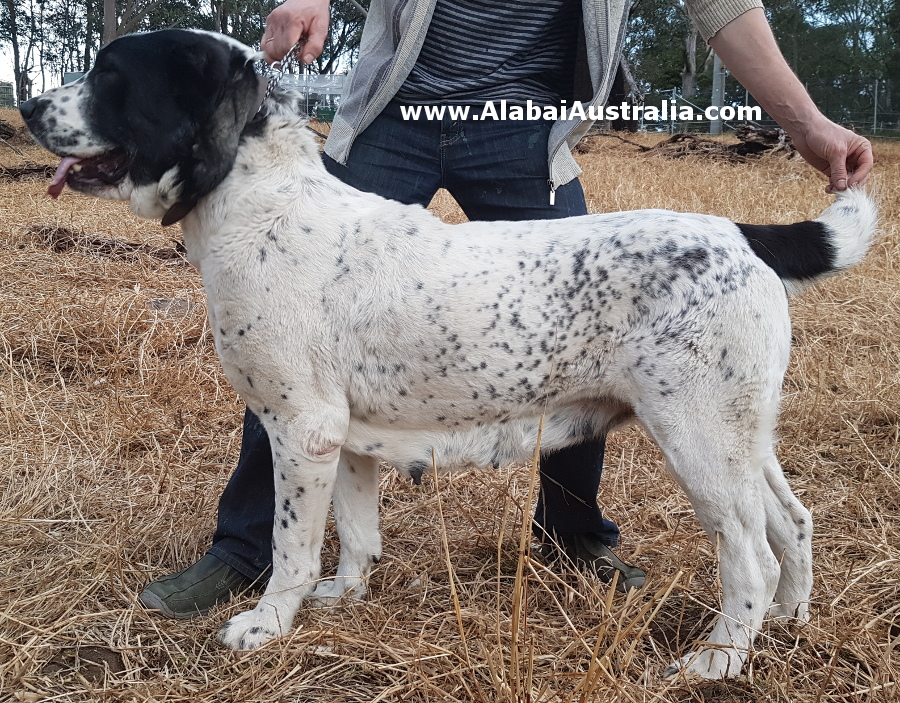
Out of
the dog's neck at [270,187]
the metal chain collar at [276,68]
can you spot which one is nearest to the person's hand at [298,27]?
the metal chain collar at [276,68]

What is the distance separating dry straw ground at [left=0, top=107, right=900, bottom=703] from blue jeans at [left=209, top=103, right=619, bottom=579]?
26 cm

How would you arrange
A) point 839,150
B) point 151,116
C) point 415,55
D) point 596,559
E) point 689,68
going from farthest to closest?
point 689,68
point 596,559
point 415,55
point 839,150
point 151,116

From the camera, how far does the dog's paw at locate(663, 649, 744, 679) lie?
2334 millimetres

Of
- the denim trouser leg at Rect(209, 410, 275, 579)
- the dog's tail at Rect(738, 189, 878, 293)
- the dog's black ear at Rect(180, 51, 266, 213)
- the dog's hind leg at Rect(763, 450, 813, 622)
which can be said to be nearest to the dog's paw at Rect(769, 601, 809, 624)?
the dog's hind leg at Rect(763, 450, 813, 622)

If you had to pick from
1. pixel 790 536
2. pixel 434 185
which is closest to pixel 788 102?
pixel 434 185

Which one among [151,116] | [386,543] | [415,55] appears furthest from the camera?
[386,543]

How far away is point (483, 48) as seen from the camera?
274cm

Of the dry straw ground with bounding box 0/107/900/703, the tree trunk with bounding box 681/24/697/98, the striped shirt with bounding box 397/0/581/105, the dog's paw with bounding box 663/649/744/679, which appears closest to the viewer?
the dry straw ground with bounding box 0/107/900/703

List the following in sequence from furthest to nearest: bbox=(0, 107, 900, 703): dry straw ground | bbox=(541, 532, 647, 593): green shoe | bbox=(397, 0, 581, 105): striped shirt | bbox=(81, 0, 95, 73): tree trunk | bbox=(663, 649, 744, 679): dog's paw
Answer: bbox=(81, 0, 95, 73): tree trunk < bbox=(541, 532, 647, 593): green shoe < bbox=(397, 0, 581, 105): striped shirt < bbox=(663, 649, 744, 679): dog's paw < bbox=(0, 107, 900, 703): dry straw ground

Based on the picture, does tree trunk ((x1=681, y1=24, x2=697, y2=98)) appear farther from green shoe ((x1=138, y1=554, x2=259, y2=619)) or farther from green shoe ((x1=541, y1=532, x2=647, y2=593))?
green shoe ((x1=138, y1=554, x2=259, y2=619))

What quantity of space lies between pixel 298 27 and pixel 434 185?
28.6 inches

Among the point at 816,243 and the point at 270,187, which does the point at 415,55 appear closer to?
the point at 270,187

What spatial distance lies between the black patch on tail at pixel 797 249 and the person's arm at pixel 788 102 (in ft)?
0.66

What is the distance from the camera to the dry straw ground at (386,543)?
2.21 m
